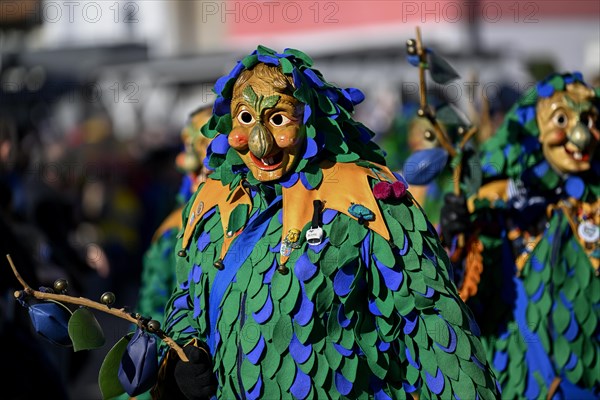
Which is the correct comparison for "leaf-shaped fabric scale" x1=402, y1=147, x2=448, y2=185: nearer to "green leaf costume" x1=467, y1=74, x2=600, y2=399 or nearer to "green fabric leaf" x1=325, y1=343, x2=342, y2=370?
"green leaf costume" x1=467, y1=74, x2=600, y2=399

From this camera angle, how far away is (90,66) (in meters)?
23.5

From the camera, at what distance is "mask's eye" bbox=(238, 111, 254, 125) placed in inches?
132

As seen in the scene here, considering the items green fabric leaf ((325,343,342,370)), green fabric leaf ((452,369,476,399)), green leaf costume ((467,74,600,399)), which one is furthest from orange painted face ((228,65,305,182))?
green leaf costume ((467,74,600,399))

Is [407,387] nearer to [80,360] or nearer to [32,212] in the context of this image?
[80,360]

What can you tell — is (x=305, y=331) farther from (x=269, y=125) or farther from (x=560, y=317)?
(x=560, y=317)

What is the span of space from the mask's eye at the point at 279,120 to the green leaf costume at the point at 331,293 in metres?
0.06

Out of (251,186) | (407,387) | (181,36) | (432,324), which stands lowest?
(181,36)

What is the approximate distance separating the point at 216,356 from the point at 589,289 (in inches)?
74.0

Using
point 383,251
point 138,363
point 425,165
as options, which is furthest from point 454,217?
point 138,363

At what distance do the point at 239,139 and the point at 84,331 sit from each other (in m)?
0.72

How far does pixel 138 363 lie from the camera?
3.17m

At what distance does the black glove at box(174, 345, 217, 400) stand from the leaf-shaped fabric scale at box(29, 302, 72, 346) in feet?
1.14

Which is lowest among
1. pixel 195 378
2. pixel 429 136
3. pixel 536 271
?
pixel 536 271

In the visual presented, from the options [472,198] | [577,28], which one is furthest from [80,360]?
[577,28]
